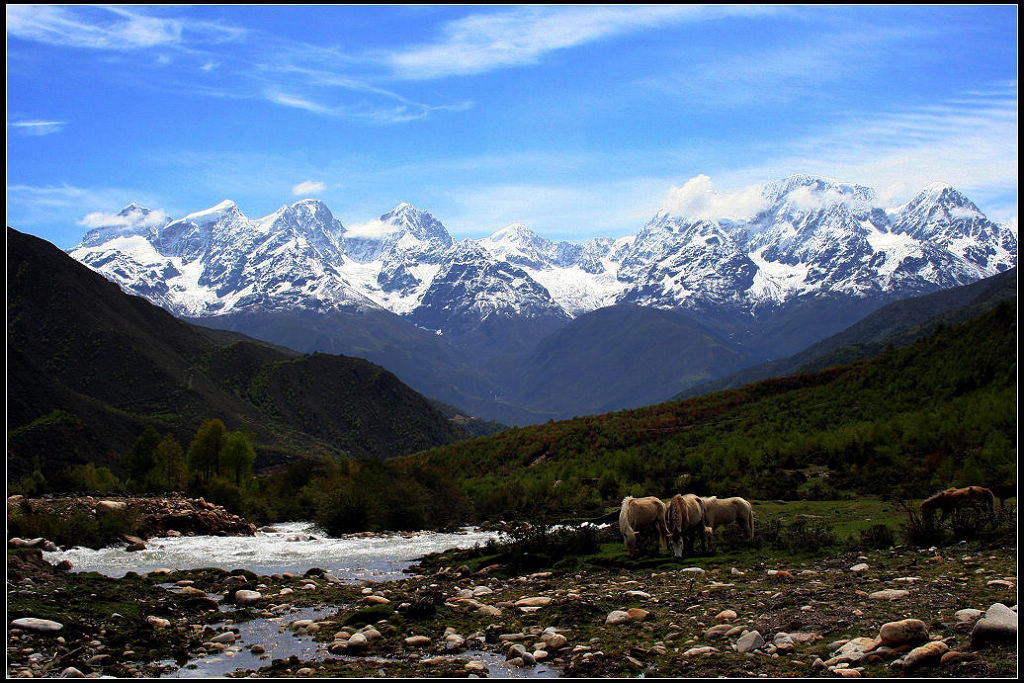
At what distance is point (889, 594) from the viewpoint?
576 inches

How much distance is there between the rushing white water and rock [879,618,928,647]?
698 inches

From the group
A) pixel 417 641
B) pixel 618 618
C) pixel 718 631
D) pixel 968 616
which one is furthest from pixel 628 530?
pixel 968 616

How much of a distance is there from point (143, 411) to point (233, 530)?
315 ft

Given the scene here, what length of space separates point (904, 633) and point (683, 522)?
11872 millimetres

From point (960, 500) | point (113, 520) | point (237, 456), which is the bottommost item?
point (113, 520)

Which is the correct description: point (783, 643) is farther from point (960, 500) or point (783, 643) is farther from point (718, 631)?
point (960, 500)

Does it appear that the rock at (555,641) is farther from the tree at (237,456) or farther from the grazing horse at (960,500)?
the tree at (237,456)

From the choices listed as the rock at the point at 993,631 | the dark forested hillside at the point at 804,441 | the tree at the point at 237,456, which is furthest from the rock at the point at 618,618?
the tree at the point at 237,456

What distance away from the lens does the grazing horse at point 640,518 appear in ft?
78.6

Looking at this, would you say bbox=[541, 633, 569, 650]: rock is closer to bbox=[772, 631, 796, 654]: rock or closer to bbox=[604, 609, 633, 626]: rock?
bbox=[604, 609, 633, 626]: rock

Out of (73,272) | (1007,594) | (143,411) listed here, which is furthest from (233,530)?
(73,272)

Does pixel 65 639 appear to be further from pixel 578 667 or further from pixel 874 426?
pixel 874 426

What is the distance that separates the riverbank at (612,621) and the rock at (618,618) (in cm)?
3

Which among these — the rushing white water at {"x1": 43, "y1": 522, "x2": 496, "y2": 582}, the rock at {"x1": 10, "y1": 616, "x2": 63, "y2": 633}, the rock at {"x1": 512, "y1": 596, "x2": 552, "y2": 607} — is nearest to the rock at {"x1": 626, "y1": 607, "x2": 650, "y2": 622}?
the rock at {"x1": 512, "y1": 596, "x2": 552, "y2": 607}
